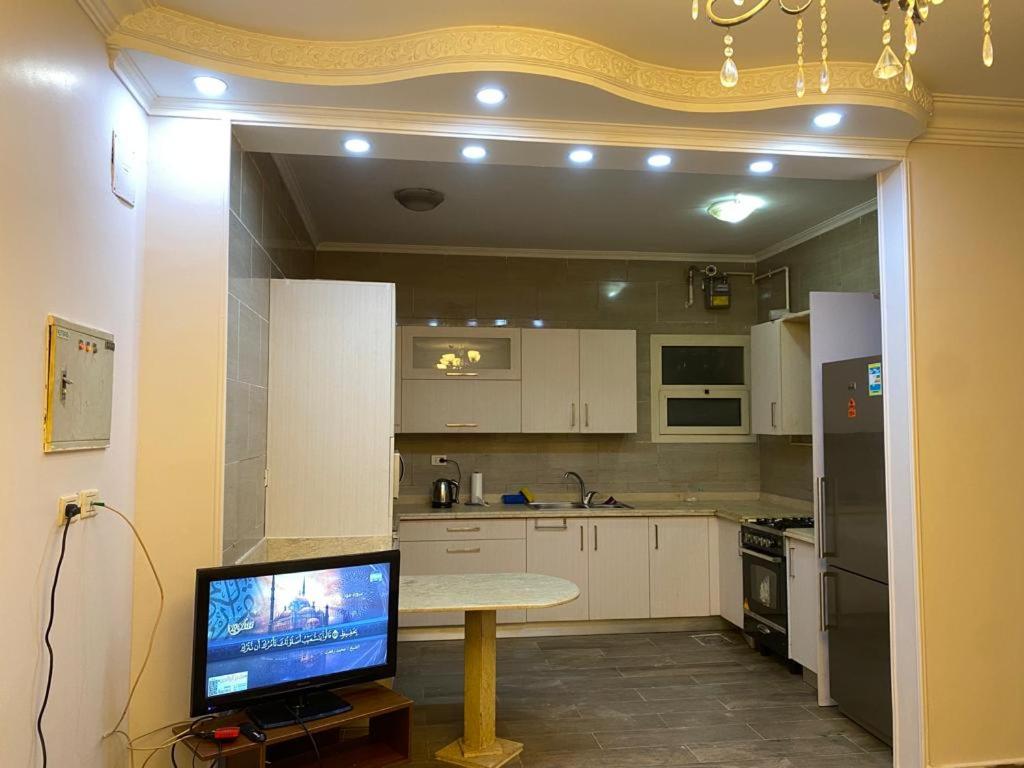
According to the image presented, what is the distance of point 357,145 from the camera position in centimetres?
280

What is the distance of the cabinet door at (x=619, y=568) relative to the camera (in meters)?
4.97

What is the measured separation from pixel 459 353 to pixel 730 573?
2.40 metres

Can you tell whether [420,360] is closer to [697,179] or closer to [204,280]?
[697,179]

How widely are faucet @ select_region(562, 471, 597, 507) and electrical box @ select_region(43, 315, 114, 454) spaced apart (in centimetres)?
366

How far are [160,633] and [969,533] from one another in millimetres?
3108

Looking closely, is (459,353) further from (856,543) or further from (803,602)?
(856,543)

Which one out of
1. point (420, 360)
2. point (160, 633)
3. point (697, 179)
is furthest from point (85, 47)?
point (420, 360)

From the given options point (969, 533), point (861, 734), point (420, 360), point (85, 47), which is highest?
point (85, 47)

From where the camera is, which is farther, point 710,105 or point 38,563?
point 710,105

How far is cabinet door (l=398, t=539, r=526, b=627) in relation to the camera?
4812 mm

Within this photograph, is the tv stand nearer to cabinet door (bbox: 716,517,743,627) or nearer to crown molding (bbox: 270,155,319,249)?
crown molding (bbox: 270,155,319,249)

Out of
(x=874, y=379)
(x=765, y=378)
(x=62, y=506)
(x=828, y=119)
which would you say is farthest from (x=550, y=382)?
(x=62, y=506)

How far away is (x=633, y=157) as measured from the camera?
2.94 meters

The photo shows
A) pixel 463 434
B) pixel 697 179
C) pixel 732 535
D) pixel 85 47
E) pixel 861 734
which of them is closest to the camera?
pixel 85 47
